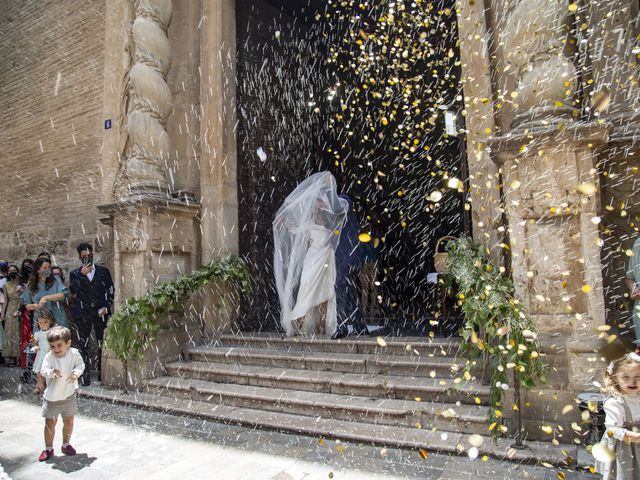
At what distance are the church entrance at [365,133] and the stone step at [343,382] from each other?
1756mm

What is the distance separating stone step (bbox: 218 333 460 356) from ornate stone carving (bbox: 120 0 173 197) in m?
2.56

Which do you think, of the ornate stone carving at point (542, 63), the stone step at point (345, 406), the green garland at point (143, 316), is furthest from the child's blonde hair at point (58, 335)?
the ornate stone carving at point (542, 63)

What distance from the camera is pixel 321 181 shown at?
21.9 ft

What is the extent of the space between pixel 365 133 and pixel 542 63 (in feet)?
32.0

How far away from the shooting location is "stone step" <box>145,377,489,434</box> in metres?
4.07

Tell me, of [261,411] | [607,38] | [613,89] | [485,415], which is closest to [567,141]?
[613,89]

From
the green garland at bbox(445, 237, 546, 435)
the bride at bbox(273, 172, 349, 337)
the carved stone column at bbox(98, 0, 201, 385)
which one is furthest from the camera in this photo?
the carved stone column at bbox(98, 0, 201, 385)

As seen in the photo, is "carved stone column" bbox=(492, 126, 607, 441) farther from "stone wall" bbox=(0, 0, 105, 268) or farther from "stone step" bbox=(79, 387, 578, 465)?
"stone wall" bbox=(0, 0, 105, 268)

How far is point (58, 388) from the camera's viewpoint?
13.1 ft

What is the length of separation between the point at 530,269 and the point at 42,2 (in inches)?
461

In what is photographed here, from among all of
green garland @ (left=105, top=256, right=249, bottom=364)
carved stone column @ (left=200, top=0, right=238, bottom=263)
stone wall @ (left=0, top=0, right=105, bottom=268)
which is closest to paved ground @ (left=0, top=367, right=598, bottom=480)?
green garland @ (left=105, top=256, right=249, bottom=364)

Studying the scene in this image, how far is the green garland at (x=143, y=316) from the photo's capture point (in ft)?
20.1

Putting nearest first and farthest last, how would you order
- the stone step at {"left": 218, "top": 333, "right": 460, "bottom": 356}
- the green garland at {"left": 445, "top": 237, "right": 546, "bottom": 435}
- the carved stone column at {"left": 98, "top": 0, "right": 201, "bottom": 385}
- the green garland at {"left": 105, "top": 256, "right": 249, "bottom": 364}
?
the green garland at {"left": 445, "top": 237, "right": 546, "bottom": 435}
the stone step at {"left": 218, "top": 333, "right": 460, "bottom": 356}
the green garland at {"left": 105, "top": 256, "right": 249, "bottom": 364}
the carved stone column at {"left": 98, "top": 0, "right": 201, "bottom": 385}

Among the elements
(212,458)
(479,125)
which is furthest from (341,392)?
(479,125)
